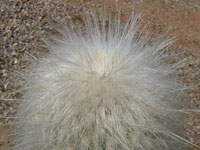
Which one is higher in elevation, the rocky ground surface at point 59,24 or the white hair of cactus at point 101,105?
the rocky ground surface at point 59,24

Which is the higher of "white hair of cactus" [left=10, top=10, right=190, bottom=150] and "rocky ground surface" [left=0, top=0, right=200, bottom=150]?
"rocky ground surface" [left=0, top=0, right=200, bottom=150]

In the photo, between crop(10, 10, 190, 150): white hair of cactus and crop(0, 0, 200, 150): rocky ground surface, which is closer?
crop(10, 10, 190, 150): white hair of cactus

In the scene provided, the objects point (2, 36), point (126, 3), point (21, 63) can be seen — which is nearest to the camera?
point (21, 63)

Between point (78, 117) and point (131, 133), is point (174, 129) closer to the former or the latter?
point (131, 133)

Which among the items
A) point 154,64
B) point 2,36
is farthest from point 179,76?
point 2,36

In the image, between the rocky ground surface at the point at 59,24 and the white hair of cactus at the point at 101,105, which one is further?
the rocky ground surface at the point at 59,24
